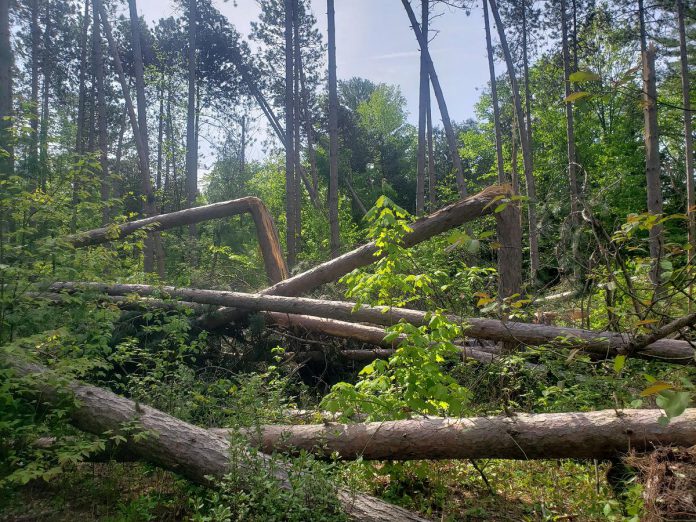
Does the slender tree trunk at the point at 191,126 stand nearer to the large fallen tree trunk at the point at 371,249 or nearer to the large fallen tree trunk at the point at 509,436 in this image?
the large fallen tree trunk at the point at 371,249

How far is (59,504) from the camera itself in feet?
14.6

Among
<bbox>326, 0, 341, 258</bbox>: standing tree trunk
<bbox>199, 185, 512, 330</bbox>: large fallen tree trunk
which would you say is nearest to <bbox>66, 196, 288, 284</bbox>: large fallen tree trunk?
<bbox>199, 185, 512, 330</bbox>: large fallen tree trunk

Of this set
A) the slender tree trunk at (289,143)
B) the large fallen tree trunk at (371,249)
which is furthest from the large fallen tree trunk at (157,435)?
the slender tree trunk at (289,143)

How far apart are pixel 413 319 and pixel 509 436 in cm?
264

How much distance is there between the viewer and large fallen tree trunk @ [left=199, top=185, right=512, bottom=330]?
842 cm

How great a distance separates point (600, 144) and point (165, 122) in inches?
870

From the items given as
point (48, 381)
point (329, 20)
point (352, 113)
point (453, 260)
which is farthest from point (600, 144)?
point (48, 381)

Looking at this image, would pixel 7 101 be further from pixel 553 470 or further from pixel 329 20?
pixel 329 20

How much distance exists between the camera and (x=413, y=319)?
687 centimetres

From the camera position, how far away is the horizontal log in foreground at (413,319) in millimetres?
5371

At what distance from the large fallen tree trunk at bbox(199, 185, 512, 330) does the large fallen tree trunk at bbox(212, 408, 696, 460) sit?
3.82 m

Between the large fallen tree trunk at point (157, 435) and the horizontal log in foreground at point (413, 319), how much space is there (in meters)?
1.03

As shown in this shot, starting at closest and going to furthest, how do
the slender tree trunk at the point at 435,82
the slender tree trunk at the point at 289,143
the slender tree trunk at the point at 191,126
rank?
the slender tree trunk at the point at 435,82 → the slender tree trunk at the point at 289,143 → the slender tree trunk at the point at 191,126

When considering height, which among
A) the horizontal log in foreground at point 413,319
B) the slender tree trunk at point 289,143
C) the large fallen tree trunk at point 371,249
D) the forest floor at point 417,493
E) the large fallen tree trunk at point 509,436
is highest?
the slender tree trunk at point 289,143
